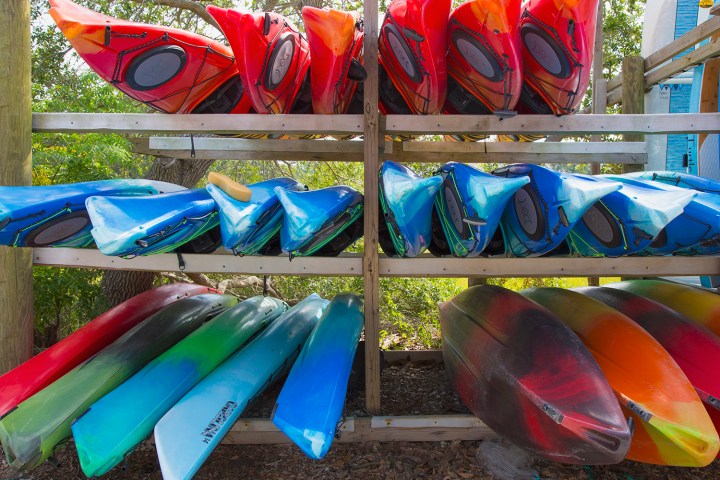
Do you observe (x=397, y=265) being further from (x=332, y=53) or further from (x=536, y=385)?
(x=332, y=53)

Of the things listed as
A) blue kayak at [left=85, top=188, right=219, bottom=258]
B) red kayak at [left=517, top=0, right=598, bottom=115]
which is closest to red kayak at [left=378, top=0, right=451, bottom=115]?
red kayak at [left=517, top=0, right=598, bottom=115]

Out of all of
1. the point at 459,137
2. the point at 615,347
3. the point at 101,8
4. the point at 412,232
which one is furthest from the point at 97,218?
the point at 101,8

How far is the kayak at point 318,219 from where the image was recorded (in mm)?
2021

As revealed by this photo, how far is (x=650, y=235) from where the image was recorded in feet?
6.56

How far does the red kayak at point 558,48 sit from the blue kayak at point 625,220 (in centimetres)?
44

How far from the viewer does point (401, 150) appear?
3377 millimetres

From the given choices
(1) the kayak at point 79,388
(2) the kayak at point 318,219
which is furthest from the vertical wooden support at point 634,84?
(1) the kayak at point 79,388

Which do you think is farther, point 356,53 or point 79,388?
point 356,53

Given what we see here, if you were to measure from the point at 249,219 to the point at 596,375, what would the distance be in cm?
146

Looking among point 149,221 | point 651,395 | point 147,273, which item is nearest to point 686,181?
point 651,395

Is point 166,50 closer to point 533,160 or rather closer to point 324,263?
point 324,263

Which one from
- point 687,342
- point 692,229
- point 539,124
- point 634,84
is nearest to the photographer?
point 687,342

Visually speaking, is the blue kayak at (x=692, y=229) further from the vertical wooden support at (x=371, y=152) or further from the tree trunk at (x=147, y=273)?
the tree trunk at (x=147, y=273)

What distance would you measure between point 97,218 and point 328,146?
5.44 ft
